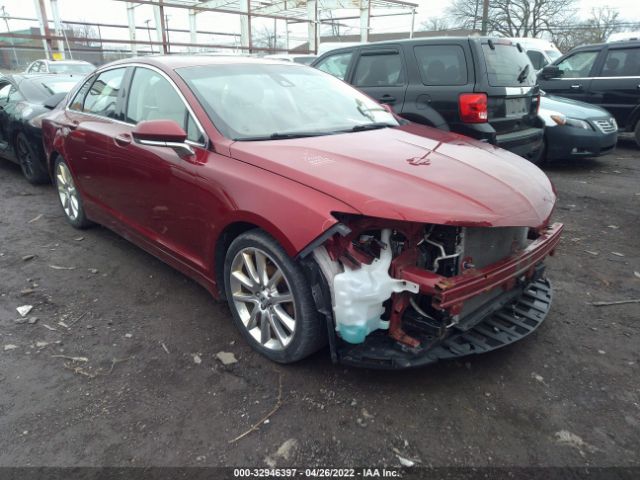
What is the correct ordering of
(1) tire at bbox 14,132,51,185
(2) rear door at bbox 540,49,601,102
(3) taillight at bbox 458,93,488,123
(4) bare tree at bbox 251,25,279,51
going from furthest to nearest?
(4) bare tree at bbox 251,25,279,51
(2) rear door at bbox 540,49,601,102
(1) tire at bbox 14,132,51,185
(3) taillight at bbox 458,93,488,123

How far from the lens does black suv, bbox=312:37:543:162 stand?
5312 millimetres

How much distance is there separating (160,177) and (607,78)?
888 cm

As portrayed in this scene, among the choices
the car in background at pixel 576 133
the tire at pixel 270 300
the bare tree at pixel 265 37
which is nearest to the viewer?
the tire at pixel 270 300

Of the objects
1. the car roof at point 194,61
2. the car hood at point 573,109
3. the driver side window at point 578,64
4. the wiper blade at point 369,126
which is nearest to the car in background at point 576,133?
the car hood at point 573,109

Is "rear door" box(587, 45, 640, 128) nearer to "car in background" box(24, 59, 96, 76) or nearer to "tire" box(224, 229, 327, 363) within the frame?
"tire" box(224, 229, 327, 363)

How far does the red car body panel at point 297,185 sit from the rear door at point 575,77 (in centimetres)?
726

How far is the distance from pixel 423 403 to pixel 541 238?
121 centimetres

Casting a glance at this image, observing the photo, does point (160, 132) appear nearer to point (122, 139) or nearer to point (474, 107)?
point (122, 139)

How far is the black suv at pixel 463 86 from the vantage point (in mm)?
5312

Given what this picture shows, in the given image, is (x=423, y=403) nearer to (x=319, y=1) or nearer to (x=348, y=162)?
(x=348, y=162)

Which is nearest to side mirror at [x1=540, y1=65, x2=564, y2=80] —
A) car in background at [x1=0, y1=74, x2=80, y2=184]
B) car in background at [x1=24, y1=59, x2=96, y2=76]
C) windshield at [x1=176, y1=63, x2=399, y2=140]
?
windshield at [x1=176, y1=63, x2=399, y2=140]

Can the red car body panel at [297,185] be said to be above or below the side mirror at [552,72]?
below

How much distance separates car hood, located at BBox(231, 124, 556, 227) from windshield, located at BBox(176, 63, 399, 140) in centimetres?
20

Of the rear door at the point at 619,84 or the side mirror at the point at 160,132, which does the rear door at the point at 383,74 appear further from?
the rear door at the point at 619,84
